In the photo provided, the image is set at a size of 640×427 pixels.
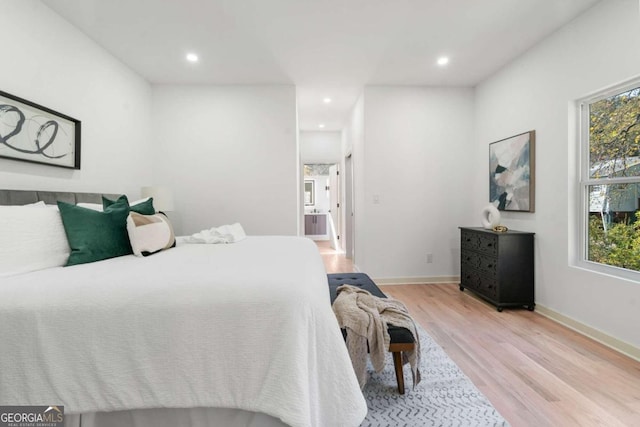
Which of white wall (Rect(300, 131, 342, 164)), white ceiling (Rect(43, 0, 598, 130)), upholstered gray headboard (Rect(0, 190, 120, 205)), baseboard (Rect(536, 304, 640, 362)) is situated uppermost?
white ceiling (Rect(43, 0, 598, 130))

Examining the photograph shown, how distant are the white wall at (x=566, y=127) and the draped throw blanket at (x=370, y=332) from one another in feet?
5.90

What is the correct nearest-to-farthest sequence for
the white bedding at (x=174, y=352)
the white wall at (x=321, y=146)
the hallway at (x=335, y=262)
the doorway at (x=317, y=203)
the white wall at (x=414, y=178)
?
the white bedding at (x=174, y=352) → the white wall at (x=414, y=178) → the hallway at (x=335, y=262) → the white wall at (x=321, y=146) → the doorway at (x=317, y=203)

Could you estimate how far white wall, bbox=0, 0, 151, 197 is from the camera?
216 cm

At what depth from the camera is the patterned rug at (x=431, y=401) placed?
4.95ft

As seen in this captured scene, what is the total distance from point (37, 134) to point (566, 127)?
14.5ft

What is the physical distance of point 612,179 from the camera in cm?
239

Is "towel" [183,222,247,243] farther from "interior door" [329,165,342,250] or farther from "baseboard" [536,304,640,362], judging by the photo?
"interior door" [329,165,342,250]

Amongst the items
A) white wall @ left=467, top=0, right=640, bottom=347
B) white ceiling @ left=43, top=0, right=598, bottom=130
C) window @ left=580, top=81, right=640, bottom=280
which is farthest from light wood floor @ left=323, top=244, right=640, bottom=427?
white ceiling @ left=43, top=0, right=598, bottom=130

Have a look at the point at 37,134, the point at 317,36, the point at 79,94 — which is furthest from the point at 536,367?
the point at 79,94

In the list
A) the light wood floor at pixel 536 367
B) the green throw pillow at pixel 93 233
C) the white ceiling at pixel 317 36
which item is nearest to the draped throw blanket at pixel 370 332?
the light wood floor at pixel 536 367

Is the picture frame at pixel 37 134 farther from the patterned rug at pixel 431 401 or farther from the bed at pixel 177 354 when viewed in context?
the patterned rug at pixel 431 401

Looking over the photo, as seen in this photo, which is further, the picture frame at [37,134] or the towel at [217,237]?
the towel at [217,237]

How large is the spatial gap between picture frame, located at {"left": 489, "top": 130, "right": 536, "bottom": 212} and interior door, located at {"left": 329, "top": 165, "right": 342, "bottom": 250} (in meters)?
3.47

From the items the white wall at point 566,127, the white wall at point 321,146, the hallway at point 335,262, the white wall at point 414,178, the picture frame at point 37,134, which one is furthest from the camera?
the white wall at point 321,146
